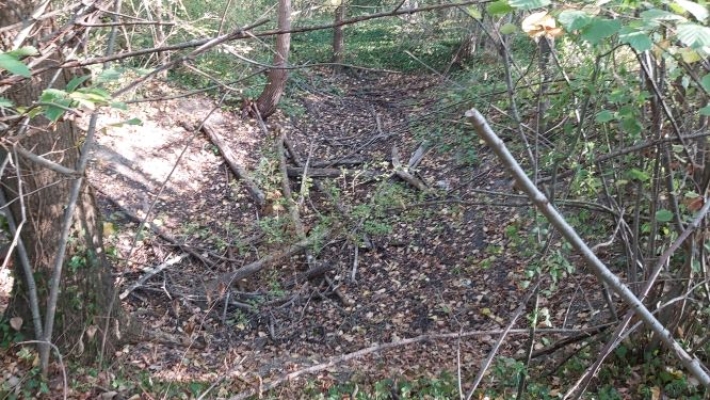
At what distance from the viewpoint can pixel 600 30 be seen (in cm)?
147

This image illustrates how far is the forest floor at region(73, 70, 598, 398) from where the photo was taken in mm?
4832

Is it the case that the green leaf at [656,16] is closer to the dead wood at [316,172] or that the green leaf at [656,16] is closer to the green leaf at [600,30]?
the green leaf at [600,30]

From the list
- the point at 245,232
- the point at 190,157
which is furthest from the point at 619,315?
the point at 190,157

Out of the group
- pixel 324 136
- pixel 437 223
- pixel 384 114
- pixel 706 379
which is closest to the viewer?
pixel 706 379

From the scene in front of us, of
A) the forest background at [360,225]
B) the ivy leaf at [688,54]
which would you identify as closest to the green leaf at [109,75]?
the forest background at [360,225]

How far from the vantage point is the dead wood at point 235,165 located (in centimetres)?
868

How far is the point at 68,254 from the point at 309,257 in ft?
11.0

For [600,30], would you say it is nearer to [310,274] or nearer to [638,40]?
[638,40]

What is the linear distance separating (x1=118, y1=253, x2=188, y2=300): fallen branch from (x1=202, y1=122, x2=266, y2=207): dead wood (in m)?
1.91

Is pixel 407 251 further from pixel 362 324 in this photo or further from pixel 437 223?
pixel 362 324

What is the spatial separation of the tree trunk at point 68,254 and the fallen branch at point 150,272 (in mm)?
1345

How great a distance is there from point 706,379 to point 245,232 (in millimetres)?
6879

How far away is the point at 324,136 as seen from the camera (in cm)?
1148

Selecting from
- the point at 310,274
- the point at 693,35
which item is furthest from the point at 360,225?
the point at 693,35
